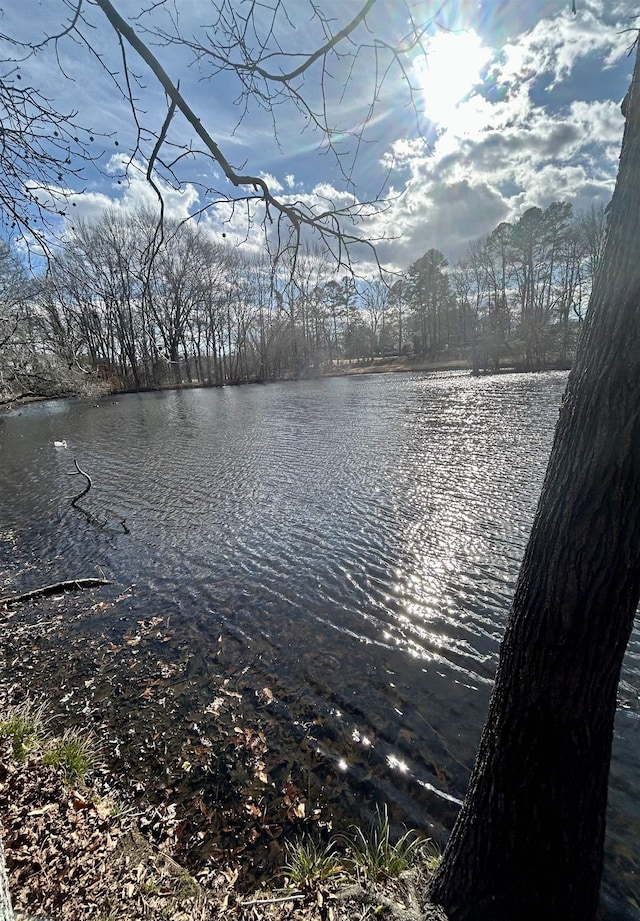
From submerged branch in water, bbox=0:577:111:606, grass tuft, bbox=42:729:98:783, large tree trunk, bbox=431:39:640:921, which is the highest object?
large tree trunk, bbox=431:39:640:921

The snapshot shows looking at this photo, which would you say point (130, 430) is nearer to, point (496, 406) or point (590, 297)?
point (496, 406)

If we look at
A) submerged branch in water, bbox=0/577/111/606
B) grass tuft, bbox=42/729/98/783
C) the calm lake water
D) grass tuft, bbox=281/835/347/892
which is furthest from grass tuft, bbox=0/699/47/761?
submerged branch in water, bbox=0/577/111/606

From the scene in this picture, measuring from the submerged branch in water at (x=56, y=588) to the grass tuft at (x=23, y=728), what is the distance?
240 cm

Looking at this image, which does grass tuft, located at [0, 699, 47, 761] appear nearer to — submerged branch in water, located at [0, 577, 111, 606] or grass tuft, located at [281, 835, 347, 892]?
grass tuft, located at [281, 835, 347, 892]

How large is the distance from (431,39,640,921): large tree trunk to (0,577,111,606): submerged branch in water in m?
5.82

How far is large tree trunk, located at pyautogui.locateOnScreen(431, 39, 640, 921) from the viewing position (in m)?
1.25

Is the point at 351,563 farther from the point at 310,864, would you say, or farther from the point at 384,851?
the point at 310,864

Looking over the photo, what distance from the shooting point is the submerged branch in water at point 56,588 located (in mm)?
5486

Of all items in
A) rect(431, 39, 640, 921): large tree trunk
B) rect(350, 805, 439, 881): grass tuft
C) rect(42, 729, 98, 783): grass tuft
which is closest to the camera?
rect(431, 39, 640, 921): large tree trunk

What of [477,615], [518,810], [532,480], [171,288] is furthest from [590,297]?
[532,480]

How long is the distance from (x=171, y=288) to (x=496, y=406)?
18308 mm

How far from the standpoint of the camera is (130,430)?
767 inches

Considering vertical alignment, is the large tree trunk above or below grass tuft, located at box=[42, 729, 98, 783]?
above

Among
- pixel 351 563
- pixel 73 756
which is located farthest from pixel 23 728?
pixel 351 563
